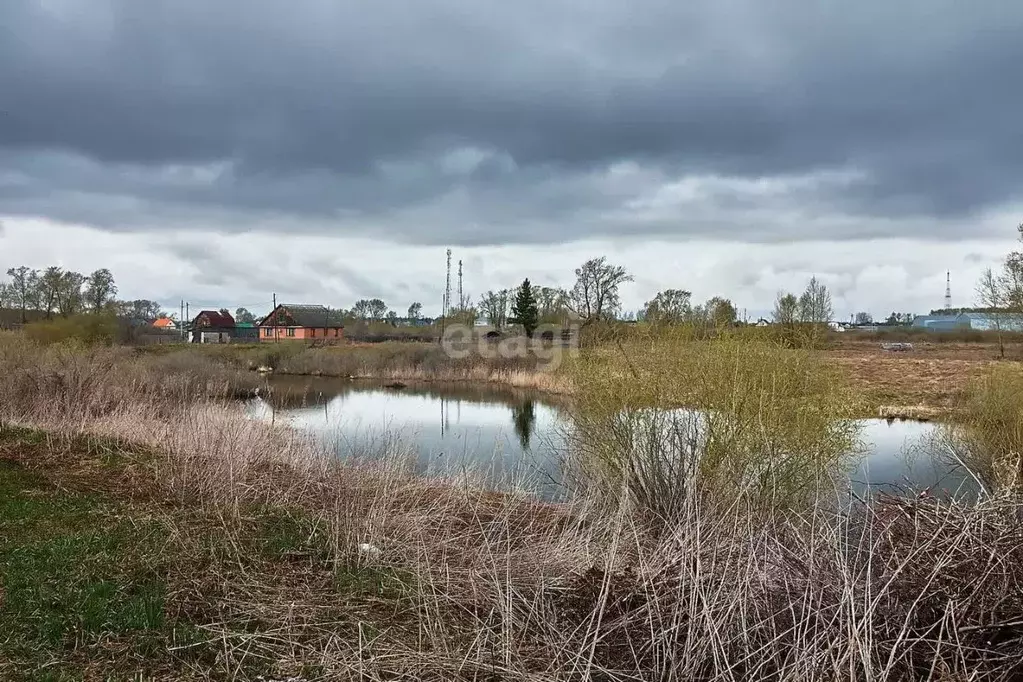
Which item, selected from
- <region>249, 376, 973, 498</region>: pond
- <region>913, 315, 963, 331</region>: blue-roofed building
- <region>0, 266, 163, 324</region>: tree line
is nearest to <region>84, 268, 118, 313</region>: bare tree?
<region>0, 266, 163, 324</region>: tree line

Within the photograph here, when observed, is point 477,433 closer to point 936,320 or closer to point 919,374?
point 919,374

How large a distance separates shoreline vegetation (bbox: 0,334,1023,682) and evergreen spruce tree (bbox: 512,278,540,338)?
38.7 metres

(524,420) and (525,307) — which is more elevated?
(525,307)

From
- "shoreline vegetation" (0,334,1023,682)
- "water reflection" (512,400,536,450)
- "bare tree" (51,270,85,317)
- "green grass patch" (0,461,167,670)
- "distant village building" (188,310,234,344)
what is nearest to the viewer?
"shoreline vegetation" (0,334,1023,682)

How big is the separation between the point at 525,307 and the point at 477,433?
111ft

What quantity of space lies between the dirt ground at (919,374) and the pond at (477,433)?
142 cm

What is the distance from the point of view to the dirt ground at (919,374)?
21953mm

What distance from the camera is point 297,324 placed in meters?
71.1

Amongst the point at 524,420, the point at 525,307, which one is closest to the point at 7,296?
the point at 525,307

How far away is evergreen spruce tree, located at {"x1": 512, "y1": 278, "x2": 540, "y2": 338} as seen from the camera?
170ft

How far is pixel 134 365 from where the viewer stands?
63.6 feet

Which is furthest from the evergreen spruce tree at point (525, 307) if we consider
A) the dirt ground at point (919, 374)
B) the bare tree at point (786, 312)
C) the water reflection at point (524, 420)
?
the bare tree at point (786, 312)

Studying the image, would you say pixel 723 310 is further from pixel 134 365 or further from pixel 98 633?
pixel 134 365

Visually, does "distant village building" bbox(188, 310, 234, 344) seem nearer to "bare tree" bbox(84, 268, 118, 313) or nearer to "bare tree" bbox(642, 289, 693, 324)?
"bare tree" bbox(84, 268, 118, 313)
